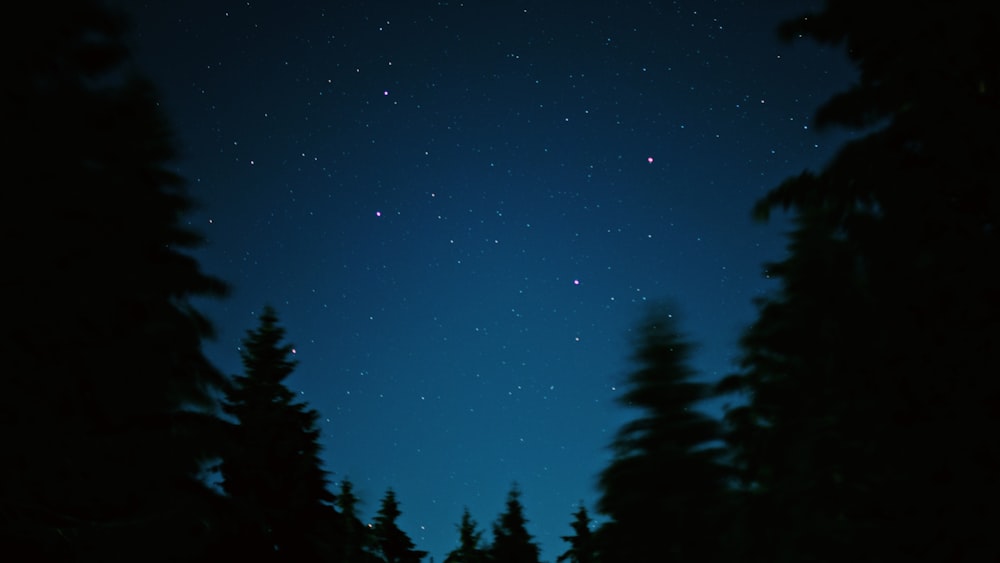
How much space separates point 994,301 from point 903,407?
1207mm

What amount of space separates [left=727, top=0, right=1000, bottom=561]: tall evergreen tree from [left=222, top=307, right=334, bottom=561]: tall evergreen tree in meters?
13.6

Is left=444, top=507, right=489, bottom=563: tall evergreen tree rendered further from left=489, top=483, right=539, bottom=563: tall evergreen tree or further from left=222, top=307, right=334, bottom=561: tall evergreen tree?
left=222, top=307, right=334, bottom=561: tall evergreen tree

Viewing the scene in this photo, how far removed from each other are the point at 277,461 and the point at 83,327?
1139 centimetres

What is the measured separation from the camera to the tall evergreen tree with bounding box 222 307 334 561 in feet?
57.3

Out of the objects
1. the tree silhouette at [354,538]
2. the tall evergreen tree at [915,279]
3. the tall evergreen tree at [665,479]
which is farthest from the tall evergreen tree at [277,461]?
the tall evergreen tree at [915,279]

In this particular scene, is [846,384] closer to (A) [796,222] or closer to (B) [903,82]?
(B) [903,82]

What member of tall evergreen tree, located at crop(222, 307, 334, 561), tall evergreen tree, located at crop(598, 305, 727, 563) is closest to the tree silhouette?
tall evergreen tree, located at crop(222, 307, 334, 561)

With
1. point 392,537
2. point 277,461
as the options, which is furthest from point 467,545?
point 277,461

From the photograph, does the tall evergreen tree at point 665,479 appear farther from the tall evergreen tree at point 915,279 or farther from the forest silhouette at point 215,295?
the tall evergreen tree at point 915,279

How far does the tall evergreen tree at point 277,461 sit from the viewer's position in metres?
17.5

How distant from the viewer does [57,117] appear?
793 cm

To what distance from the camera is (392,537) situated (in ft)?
147

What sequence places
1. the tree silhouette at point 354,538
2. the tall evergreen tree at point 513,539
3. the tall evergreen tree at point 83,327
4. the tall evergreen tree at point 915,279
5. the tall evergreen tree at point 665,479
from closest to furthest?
the tall evergreen tree at point 915,279
the tall evergreen tree at point 83,327
the tall evergreen tree at point 665,479
the tree silhouette at point 354,538
the tall evergreen tree at point 513,539

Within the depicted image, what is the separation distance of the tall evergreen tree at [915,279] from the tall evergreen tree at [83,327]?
25.4 ft
